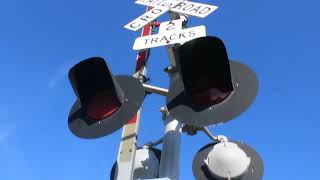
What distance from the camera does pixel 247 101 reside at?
3.30 metres

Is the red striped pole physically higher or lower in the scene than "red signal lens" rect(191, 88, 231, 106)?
lower

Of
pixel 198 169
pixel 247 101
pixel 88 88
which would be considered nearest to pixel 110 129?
pixel 88 88

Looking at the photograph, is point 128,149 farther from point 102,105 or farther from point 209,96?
point 209,96

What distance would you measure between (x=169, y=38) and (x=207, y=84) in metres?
0.63

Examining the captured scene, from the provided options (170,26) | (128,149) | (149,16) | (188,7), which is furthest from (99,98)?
(188,7)

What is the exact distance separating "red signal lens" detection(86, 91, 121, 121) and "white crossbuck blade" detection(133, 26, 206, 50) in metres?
0.47

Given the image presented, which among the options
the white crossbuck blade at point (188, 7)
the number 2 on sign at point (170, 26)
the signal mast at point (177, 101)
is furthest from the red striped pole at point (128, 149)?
the white crossbuck blade at point (188, 7)

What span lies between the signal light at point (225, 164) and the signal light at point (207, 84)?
538 mm

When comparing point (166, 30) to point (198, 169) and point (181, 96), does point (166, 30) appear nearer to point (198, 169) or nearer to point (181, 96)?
point (181, 96)

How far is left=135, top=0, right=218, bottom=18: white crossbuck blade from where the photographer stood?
168 inches

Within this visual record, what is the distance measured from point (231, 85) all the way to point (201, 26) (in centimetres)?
67

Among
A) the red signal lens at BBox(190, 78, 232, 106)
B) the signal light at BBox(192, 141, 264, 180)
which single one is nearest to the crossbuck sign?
the red signal lens at BBox(190, 78, 232, 106)

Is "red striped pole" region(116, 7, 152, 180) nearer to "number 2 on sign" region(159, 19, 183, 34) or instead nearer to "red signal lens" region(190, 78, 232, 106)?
"red signal lens" region(190, 78, 232, 106)

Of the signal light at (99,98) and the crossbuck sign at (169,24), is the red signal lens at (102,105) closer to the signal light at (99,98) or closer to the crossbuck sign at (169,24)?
the signal light at (99,98)
